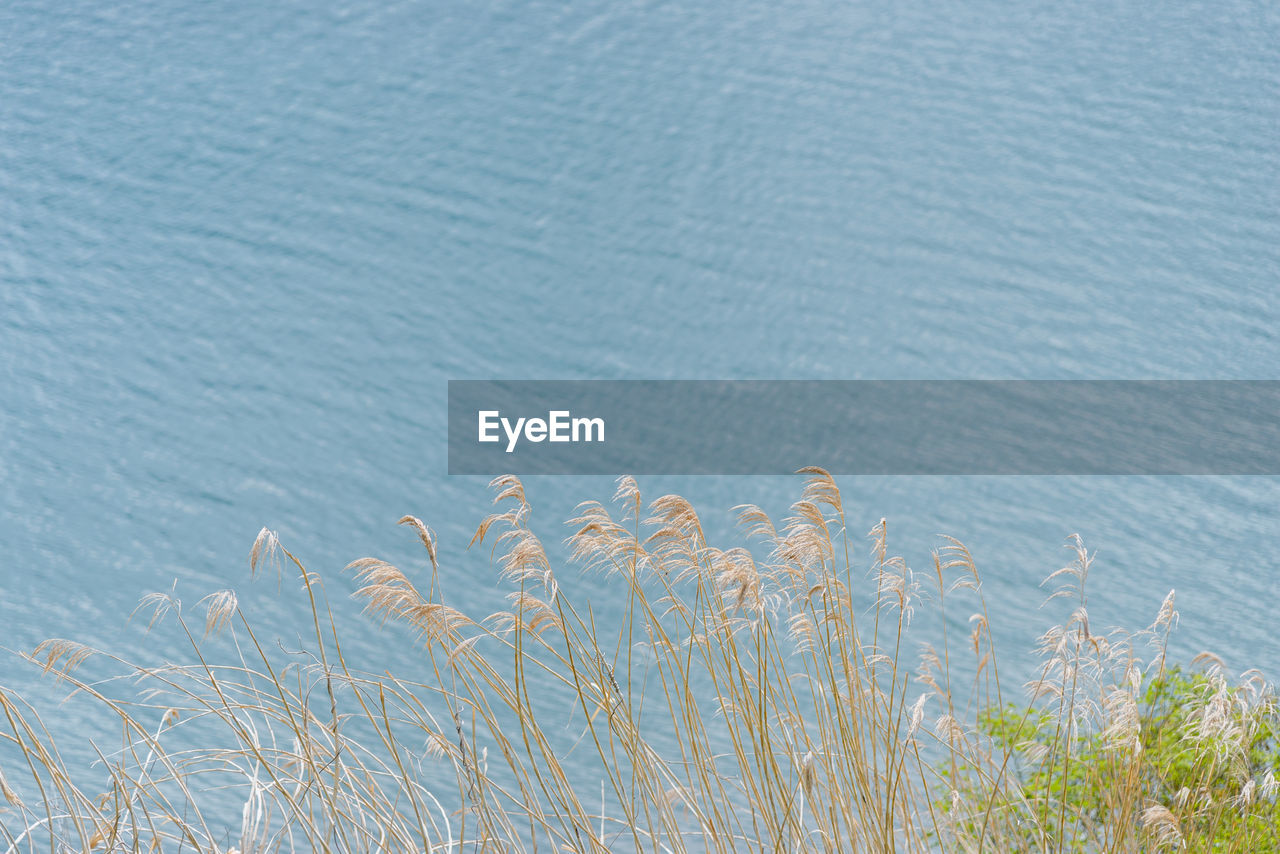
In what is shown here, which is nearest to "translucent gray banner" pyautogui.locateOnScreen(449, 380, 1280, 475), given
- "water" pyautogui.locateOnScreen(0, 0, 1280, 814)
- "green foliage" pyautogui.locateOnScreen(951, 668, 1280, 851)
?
"water" pyautogui.locateOnScreen(0, 0, 1280, 814)

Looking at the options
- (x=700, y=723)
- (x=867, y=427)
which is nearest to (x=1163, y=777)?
(x=700, y=723)

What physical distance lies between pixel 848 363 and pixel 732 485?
3.56 feet

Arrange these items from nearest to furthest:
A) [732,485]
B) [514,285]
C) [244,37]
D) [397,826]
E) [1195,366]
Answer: [397,826], [732,485], [1195,366], [514,285], [244,37]

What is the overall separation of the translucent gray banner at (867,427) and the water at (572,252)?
0.35 ft

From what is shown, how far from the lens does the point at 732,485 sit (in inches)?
205

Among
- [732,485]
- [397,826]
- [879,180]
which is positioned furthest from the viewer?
[879,180]

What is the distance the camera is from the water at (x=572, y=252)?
491 centimetres

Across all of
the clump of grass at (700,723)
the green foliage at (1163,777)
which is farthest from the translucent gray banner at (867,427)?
the clump of grass at (700,723)

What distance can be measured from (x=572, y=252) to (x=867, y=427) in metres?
1.98

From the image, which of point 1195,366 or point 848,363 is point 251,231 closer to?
point 848,363

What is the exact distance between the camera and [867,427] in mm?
5539

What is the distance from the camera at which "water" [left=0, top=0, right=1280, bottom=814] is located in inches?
193

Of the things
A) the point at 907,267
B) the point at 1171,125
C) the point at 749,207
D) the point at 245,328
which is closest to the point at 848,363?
the point at 907,267

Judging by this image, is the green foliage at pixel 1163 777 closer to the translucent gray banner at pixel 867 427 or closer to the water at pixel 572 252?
the water at pixel 572 252
